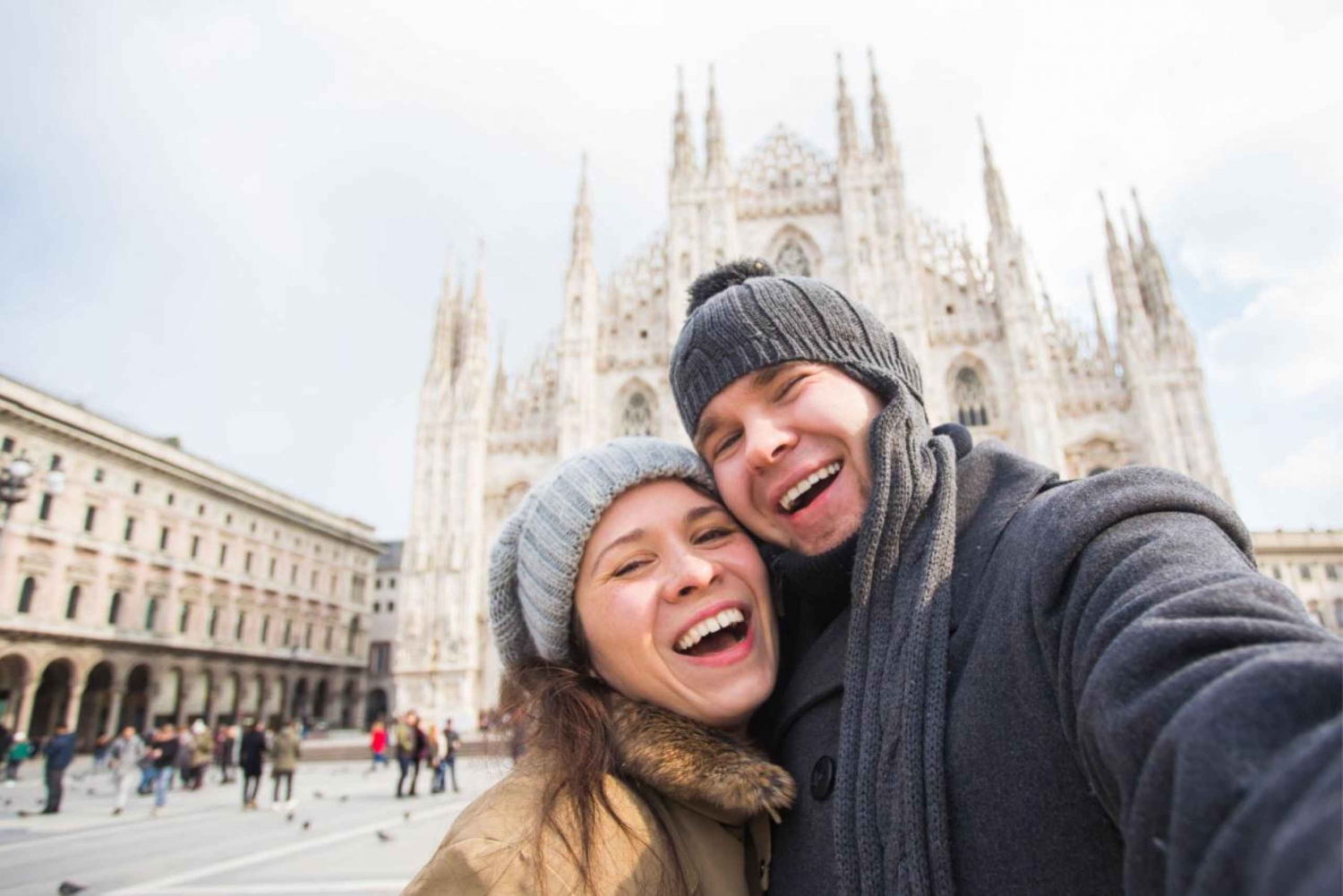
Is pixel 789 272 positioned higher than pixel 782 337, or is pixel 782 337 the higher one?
pixel 789 272

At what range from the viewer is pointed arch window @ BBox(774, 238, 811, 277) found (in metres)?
23.1

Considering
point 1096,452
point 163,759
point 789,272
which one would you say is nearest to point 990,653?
point 163,759

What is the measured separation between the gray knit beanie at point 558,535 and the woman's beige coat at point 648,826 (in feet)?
1.10

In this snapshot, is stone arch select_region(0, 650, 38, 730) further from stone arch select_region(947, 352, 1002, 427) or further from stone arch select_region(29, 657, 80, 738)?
stone arch select_region(947, 352, 1002, 427)

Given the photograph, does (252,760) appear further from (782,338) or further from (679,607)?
(782,338)

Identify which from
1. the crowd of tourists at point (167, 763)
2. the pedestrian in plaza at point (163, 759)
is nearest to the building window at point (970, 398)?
the crowd of tourists at point (167, 763)

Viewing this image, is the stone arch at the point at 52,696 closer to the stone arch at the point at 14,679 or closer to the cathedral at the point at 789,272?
the stone arch at the point at 14,679

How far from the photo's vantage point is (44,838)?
26.0ft

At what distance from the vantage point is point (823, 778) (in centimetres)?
127

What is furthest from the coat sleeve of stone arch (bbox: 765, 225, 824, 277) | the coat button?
stone arch (bbox: 765, 225, 824, 277)

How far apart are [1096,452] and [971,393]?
3603 mm

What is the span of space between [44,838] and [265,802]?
3301 millimetres

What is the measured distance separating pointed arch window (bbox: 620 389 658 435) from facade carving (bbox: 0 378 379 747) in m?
14.3

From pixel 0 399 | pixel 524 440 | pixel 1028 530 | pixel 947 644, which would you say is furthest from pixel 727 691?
pixel 0 399
